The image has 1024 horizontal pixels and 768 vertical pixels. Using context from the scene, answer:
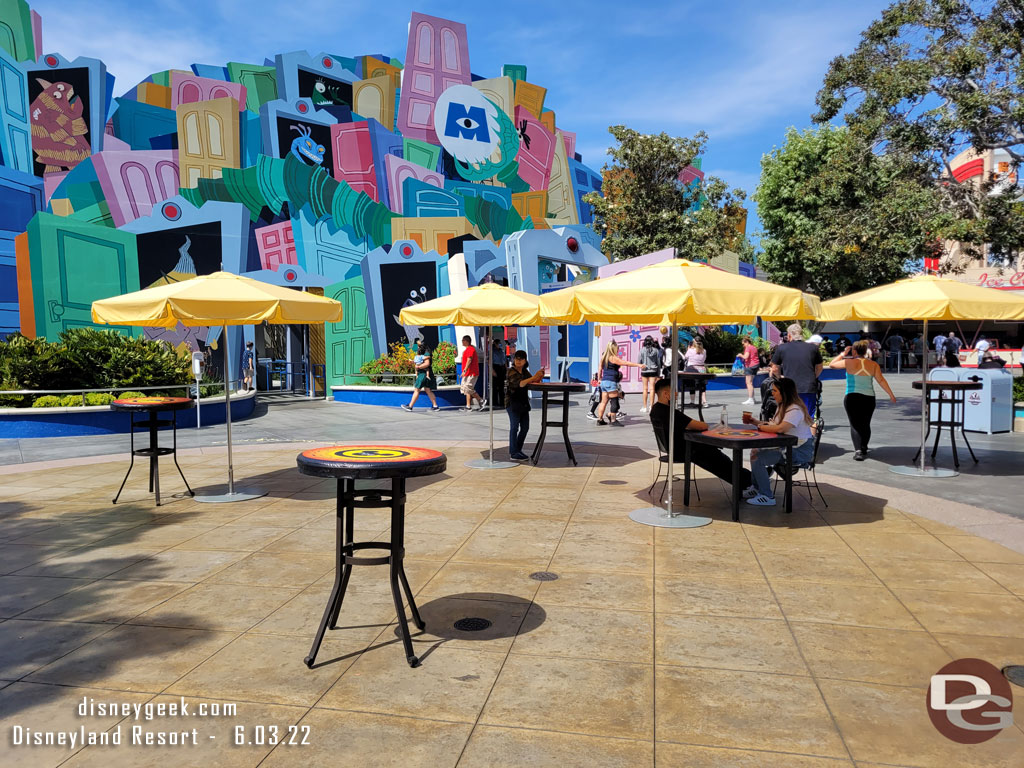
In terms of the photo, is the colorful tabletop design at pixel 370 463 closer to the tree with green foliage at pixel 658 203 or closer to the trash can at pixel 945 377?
the trash can at pixel 945 377

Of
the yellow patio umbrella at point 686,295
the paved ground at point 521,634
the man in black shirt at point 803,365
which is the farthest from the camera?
the man in black shirt at point 803,365

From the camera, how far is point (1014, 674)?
367cm

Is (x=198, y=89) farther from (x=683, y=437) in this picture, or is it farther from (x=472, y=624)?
(x=472, y=624)

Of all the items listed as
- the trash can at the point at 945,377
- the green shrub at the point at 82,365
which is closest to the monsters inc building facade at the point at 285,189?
the green shrub at the point at 82,365

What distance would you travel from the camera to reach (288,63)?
83.8 feet

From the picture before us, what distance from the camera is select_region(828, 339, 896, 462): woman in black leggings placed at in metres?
9.91

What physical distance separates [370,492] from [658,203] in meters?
29.3

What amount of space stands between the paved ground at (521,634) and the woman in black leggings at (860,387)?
2860 millimetres

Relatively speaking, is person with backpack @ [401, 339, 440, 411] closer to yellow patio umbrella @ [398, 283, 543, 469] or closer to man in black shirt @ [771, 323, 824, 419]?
yellow patio umbrella @ [398, 283, 543, 469]

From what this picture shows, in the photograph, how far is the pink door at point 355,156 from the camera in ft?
86.9

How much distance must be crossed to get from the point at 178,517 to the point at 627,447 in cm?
708

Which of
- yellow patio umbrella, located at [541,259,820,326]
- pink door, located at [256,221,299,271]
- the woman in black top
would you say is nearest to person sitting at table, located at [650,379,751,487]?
yellow patio umbrella, located at [541,259,820,326]

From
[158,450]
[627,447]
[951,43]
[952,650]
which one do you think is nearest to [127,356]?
[158,450]

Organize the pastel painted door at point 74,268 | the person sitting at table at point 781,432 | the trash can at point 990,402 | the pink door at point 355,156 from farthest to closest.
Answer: the pink door at point 355,156 < the pastel painted door at point 74,268 < the trash can at point 990,402 < the person sitting at table at point 781,432
